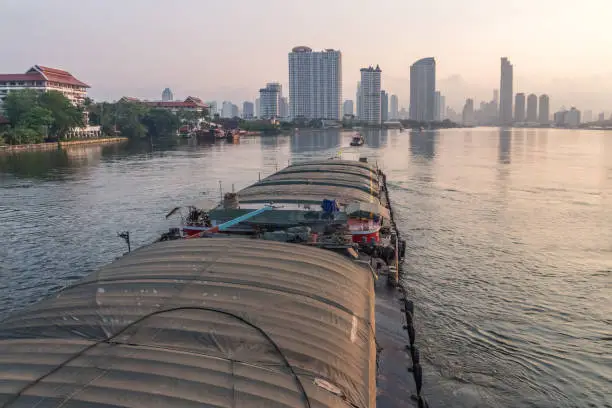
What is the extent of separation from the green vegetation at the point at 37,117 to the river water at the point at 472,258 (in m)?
43.7

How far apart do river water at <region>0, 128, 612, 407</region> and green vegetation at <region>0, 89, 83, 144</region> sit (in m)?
43.7

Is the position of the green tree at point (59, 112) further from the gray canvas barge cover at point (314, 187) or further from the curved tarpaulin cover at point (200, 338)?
the curved tarpaulin cover at point (200, 338)

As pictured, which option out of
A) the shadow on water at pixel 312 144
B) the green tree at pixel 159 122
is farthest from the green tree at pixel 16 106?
the shadow on water at pixel 312 144

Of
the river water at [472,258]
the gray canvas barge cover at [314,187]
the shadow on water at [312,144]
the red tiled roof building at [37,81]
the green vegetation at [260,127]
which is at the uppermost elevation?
the red tiled roof building at [37,81]

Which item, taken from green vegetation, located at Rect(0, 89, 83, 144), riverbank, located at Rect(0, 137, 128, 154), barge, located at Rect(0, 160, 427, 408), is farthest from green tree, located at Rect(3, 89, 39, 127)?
barge, located at Rect(0, 160, 427, 408)

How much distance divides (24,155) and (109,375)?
83252mm

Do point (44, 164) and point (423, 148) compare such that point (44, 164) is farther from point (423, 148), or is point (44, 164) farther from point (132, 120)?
point (423, 148)

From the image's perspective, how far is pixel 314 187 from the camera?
80.0 ft

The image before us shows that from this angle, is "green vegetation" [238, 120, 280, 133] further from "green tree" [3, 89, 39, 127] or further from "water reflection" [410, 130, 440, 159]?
"green tree" [3, 89, 39, 127]

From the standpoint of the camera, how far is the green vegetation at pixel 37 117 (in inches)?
3528

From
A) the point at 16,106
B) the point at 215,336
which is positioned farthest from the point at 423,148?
the point at 215,336

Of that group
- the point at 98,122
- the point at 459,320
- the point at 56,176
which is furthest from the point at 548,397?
the point at 98,122

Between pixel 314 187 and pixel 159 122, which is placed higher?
pixel 159 122

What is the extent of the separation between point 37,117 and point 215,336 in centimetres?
10301
